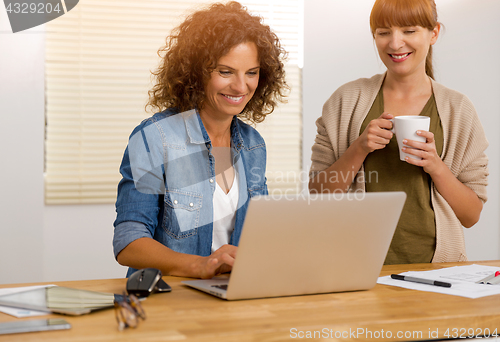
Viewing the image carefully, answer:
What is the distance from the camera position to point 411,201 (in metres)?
1.63

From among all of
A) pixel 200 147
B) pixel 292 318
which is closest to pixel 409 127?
pixel 200 147

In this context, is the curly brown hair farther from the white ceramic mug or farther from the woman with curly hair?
the white ceramic mug

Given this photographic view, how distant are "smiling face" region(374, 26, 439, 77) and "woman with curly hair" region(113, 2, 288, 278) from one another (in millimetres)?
350

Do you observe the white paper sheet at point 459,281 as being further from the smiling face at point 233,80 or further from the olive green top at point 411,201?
the smiling face at point 233,80

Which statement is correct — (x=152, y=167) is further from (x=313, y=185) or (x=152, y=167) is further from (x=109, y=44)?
(x=109, y=44)

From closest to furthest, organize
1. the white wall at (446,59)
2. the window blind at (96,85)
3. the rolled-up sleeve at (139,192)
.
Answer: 1. the rolled-up sleeve at (139,192)
2. the window blind at (96,85)
3. the white wall at (446,59)

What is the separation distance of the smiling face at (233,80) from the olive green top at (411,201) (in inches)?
20.6

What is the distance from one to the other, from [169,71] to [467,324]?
Result: 116cm

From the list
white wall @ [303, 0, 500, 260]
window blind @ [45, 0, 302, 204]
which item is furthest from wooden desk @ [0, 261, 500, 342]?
white wall @ [303, 0, 500, 260]

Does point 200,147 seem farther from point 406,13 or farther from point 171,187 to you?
point 406,13

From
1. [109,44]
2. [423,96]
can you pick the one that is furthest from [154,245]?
[109,44]

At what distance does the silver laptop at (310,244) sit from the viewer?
0.90 metres

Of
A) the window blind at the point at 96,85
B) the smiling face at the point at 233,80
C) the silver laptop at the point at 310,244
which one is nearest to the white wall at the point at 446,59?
the window blind at the point at 96,85

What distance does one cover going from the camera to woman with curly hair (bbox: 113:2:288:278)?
1.35 m
